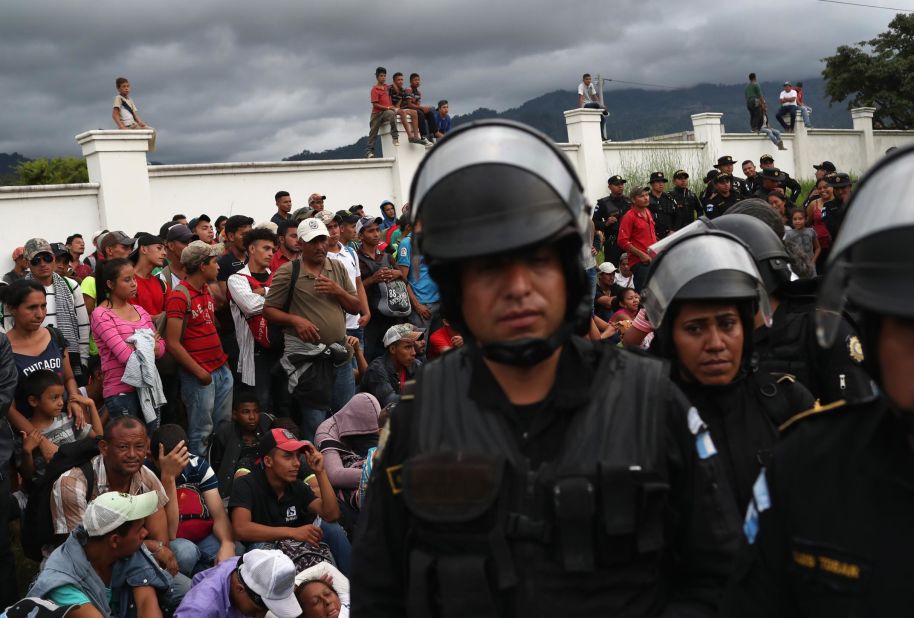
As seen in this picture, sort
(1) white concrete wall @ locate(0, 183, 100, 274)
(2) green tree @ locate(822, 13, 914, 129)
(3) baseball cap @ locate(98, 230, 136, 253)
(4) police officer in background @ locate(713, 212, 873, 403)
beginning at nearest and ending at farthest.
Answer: (4) police officer in background @ locate(713, 212, 873, 403)
(3) baseball cap @ locate(98, 230, 136, 253)
(1) white concrete wall @ locate(0, 183, 100, 274)
(2) green tree @ locate(822, 13, 914, 129)

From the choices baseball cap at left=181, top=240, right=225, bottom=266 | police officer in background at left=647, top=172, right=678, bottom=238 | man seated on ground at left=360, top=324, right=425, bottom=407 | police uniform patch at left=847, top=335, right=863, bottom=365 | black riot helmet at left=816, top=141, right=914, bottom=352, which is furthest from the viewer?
police officer in background at left=647, top=172, right=678, bottom=238

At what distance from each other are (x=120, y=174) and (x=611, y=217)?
6.76m

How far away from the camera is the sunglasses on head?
23.6 ft

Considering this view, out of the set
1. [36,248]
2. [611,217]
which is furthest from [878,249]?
[611,217]

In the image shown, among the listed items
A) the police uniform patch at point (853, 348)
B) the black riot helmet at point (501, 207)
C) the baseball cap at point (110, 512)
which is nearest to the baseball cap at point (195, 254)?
the baseball cap at point (110, 512)

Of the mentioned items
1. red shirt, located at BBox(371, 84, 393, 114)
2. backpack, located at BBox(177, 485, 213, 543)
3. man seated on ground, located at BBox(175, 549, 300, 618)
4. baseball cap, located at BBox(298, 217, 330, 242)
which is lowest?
man seated on ground, located at BBox(175, 549, 300, 618)

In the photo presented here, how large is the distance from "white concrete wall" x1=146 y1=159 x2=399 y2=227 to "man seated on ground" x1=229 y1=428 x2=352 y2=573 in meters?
7.52

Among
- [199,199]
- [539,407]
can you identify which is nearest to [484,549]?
[539,407]

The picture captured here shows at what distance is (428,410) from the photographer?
79.4 inches

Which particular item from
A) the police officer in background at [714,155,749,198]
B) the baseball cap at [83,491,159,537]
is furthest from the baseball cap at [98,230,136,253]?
the police officer in background at [714,155,749,198]

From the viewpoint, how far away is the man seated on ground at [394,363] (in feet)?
25.6

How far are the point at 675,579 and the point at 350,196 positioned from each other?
1422cm

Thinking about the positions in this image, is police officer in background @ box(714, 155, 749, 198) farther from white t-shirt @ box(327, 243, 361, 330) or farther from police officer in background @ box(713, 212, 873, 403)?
police officer in background @ box(713, 212, 873, 403)

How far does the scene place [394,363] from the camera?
26.5 feet
